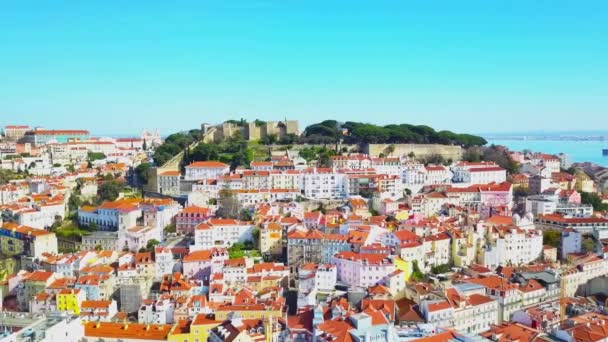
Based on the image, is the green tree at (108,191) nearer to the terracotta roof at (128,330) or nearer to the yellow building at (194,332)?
the terracotta roof at (128,330)

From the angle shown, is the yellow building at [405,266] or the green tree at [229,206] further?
the green tree at [229,206]

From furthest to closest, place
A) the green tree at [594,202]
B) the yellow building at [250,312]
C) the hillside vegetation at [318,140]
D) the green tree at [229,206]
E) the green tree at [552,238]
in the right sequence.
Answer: the hillside vegetation at [318,140], the green tree at [594,202], the green tree at [229,206], the green tree at [552,238], the yellow building at [250,312]

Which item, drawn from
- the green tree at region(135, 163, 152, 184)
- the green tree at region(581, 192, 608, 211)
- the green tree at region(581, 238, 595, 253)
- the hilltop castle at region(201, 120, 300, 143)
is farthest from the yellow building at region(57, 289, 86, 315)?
the green tree at region(581, 192, 608, 211)

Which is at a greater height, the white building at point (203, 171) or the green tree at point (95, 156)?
the green tree at point (95, 156)

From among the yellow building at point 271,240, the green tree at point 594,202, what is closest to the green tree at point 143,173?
the yellow building at point 271,240

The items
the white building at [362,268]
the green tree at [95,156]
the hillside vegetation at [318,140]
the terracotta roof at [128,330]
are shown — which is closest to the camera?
the terracotta roof at [128,330]

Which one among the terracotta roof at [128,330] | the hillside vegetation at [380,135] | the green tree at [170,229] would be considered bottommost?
the terracotta roof at [128,330]

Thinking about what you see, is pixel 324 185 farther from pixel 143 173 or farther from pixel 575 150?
pixel 575 150

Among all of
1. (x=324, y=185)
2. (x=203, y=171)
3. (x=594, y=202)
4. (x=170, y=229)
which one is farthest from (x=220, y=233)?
(x=594, y=202)

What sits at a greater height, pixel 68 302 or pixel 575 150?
pixel 575 150
